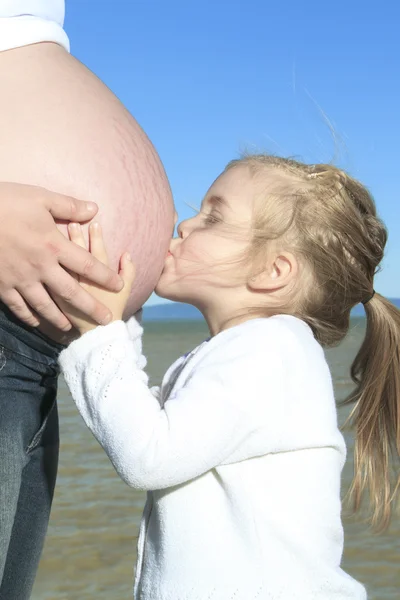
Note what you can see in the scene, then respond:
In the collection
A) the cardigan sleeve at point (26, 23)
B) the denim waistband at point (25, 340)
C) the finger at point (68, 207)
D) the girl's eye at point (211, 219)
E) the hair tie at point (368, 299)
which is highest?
the cardigan sleeve at point (26, 23)

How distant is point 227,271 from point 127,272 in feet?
1.01

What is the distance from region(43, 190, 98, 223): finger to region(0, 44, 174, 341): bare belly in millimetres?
63

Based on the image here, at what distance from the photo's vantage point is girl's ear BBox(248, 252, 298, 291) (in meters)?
1.92

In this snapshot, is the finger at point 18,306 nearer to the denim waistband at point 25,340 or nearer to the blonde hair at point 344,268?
the denim waistband at point 25,340

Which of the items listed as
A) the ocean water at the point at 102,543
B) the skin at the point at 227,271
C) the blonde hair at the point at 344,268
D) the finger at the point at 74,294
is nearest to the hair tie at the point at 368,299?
the blonde hair at the point at 344,268

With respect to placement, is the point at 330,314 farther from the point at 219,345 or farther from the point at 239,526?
the point at 239,526

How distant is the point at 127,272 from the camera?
173cm

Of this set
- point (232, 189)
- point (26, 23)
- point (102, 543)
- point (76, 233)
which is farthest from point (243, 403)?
point (102, 543)

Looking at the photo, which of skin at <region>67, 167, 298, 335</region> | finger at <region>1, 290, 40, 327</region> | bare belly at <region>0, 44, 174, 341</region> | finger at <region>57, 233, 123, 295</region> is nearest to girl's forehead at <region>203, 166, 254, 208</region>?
skin at <region>67, 167, 298, 335</region>

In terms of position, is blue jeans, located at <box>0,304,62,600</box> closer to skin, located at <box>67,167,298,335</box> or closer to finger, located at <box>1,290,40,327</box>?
finger, located at <box>1,290,40,327</box>

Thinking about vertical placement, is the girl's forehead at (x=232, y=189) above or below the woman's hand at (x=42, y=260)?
above

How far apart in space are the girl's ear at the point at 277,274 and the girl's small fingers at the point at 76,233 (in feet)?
1.56

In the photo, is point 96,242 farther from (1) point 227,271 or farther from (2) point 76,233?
(1) point 227,271

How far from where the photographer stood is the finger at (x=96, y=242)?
165cm
